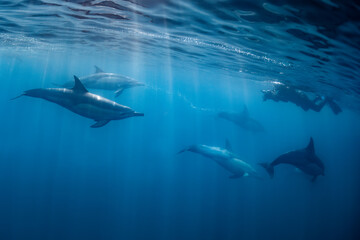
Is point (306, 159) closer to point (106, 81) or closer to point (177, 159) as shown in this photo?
point (106, 81)

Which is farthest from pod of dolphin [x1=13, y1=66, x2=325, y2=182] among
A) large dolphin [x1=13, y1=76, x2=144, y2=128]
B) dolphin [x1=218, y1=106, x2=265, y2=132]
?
dolphin [x1=218, y1=106, x2=265, y2=132]

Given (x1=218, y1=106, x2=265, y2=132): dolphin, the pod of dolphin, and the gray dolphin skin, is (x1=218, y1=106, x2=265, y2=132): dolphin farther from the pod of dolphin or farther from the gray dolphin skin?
the gray dolphin skin

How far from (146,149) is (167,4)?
29.0 meters

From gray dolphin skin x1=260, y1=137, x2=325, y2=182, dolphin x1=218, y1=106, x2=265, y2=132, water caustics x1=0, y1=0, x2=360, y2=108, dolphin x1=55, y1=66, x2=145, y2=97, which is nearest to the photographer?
water caustics x1=0, y1=0, x2=360, y2=108

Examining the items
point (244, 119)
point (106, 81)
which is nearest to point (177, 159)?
point (244, 119)

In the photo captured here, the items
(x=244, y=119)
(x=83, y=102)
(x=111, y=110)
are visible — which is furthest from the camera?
(x=244, y=119)

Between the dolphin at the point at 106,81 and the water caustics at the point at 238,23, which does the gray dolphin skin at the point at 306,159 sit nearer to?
the water caustics at the point at 238,23

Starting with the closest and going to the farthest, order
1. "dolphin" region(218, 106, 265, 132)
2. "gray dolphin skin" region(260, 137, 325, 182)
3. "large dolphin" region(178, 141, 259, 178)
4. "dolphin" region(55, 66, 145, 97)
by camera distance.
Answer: "gray dolphin skin" region(260, 137, 325, 182), "dolphin" region(55, 66, 145, 97), "large dolphin" region(178, 141, 259, 178), "dolphin" region(218, 106, 265, 132)

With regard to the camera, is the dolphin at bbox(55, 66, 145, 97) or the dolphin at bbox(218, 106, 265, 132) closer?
the dolphin at bbox(55, 66, 145, 97)

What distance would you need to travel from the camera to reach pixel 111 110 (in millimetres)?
8828

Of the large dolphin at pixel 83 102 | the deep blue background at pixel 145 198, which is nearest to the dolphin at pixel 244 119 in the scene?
the deep blue background at pixel 145 198

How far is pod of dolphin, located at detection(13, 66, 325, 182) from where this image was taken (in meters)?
8.72

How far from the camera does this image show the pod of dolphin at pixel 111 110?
28.6ft

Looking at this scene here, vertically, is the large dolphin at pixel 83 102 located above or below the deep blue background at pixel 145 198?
above
